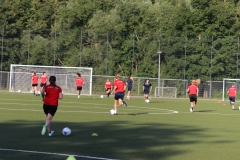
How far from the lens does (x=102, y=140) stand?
640 inches

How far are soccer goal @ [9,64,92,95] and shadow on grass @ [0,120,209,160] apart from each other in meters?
32.9

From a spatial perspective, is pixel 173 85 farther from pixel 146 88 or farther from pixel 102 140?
pixel 102 140

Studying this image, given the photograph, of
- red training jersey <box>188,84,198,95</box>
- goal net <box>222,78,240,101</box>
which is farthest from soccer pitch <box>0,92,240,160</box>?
goal net <box>222,78,240,101</box>

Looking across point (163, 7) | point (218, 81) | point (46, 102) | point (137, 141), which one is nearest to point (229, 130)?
point (137, 141)

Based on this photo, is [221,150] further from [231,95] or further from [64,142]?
[231,95]

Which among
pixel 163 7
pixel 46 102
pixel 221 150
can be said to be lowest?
pixel 221 150

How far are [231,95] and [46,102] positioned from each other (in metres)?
25.2

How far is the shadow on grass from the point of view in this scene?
44.2 feet

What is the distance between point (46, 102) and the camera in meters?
17.1

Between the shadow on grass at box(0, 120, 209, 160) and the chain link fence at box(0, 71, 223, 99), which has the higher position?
the chain link fence at box(0, 71, 223, 99)

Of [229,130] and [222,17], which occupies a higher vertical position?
[222,17]

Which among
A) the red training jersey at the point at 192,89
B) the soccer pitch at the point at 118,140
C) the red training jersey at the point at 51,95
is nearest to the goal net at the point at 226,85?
the red training jersey at the point at 192,89

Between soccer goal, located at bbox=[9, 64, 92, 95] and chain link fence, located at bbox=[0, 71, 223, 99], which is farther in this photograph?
chain link fence, located at bbox=[0, 71, 223, 99]

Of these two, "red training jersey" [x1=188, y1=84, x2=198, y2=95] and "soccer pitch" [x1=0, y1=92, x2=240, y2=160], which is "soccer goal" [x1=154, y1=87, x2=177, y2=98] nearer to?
"red training jersey" [x1=188, y1=84, x2=198, y2=95]
